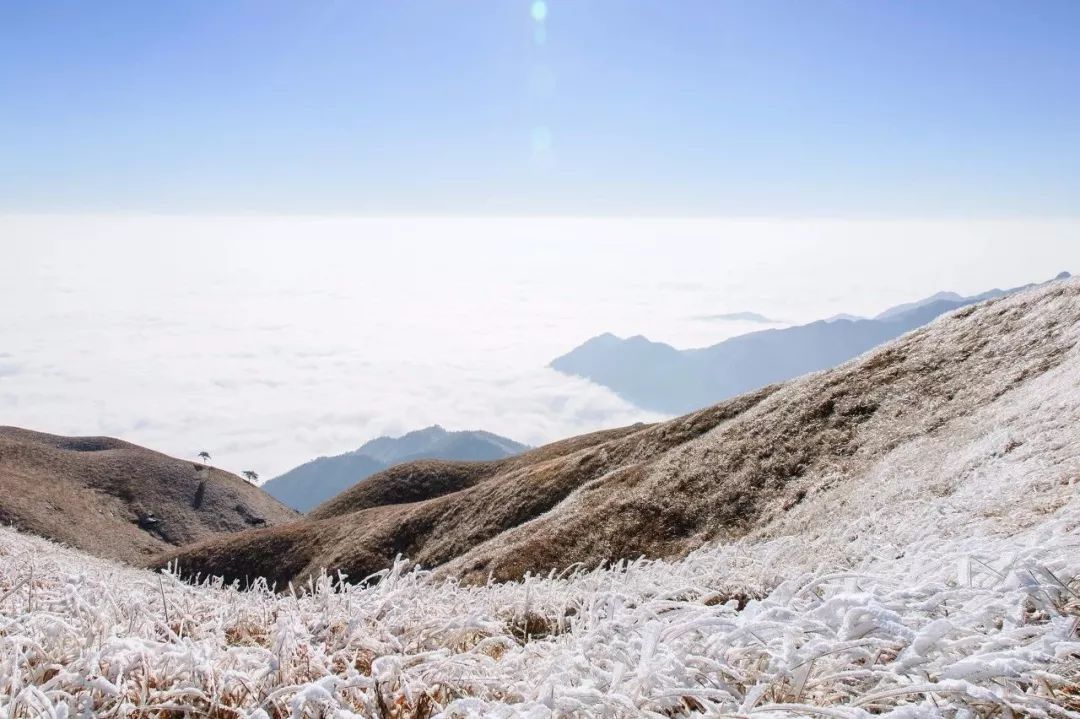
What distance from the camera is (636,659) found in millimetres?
4664

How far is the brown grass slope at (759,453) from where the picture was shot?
35.3 meters

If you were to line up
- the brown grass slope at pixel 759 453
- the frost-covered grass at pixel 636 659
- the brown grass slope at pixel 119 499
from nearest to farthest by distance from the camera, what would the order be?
the frost-covered grass at pixel 636 659
the brown grass slope at pixel 759 453
the brown grass slope at pixel 119 499

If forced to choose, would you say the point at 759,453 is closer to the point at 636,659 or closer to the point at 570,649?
the point at 570,649

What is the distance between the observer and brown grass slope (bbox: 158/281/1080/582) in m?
35.3

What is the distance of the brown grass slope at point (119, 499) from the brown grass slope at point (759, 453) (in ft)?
190

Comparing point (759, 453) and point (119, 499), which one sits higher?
point (759, 453)

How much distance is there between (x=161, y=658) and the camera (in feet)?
16.3

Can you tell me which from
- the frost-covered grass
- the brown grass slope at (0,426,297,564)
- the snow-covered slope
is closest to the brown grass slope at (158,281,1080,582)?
the snow-covered slope

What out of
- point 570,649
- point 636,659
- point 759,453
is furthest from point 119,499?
point 636,659

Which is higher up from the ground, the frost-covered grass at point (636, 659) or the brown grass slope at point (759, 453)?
the frost-covered grass at point (636, 659)

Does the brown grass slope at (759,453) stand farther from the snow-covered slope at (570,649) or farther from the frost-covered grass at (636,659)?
the frost-covered grass at (636,659)

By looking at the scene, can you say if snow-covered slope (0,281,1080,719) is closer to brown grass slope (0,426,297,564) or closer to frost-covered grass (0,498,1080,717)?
frost-covered grass (0,498,1080,717)

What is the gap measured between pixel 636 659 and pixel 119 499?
487 ft

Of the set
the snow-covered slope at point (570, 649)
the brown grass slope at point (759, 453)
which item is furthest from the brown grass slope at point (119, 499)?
the snow-covered slope at point (570, 649)
